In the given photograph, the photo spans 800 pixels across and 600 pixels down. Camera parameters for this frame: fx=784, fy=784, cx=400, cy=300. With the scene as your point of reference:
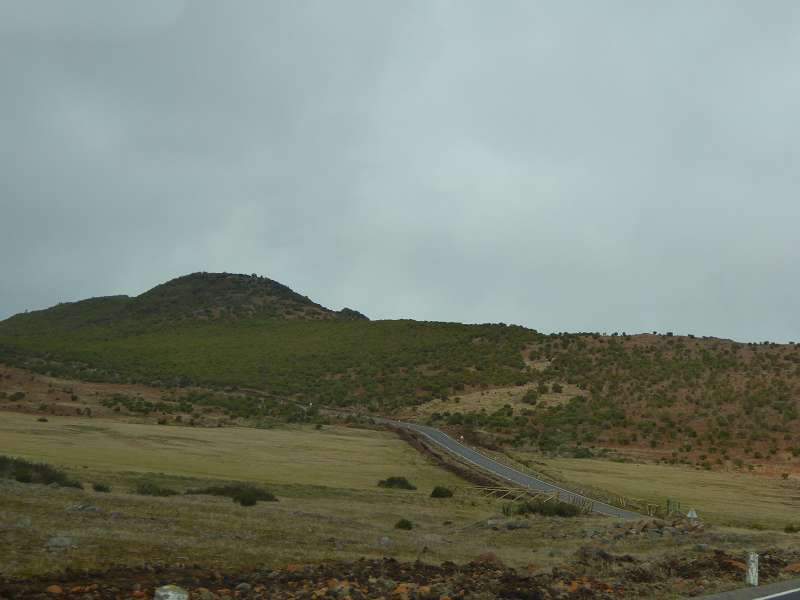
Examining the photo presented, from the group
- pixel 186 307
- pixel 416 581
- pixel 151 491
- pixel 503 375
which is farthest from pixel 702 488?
pixel 186 307

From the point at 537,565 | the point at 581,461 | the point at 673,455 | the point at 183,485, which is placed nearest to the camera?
the point at 537,565

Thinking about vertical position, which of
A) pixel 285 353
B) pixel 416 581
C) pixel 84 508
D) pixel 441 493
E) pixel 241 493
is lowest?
pixel 441 493

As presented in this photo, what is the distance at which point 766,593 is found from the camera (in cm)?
1421

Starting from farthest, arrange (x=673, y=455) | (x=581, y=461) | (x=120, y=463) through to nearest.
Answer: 1. (x=673, y=455)
2. (x=581, y=461)
3. (x=120, y=463)

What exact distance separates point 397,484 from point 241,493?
38.5 feet

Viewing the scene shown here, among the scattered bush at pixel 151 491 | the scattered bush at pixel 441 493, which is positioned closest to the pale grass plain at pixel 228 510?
the scattered bush at pixel 441 493

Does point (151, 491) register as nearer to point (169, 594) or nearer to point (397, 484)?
point (397, 484)

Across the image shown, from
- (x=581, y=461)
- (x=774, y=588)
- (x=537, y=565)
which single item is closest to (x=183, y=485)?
(x=537, y=565)

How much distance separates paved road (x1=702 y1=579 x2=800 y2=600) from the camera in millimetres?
13596

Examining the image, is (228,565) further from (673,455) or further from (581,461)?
(673,455)

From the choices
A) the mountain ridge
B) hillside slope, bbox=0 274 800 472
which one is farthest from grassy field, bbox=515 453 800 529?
the mountain ridge

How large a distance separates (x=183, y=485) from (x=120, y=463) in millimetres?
6918

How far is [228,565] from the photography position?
14797 millimetres

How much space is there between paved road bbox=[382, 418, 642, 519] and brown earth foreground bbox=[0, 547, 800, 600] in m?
14.5
